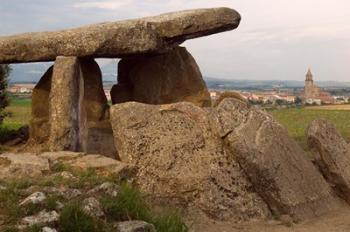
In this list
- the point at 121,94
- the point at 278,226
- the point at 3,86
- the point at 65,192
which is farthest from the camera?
the point at 3,86

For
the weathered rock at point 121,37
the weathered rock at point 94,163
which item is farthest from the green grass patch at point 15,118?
the weathered rock at point 94,163

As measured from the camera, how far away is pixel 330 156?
1260cm

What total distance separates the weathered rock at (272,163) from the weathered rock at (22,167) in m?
3.37

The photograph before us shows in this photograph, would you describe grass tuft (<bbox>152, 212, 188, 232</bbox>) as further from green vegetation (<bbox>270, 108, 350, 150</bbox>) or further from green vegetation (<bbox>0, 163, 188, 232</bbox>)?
green vegetation (<bbox>270, 108, 350, 150</bbox>)

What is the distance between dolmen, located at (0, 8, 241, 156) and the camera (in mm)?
13336

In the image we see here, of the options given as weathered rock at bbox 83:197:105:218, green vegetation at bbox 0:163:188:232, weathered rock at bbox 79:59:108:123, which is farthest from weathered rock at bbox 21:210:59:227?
weathered rock at bbox 79:59:108:123

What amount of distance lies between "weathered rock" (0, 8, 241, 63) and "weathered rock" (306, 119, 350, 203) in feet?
11.5

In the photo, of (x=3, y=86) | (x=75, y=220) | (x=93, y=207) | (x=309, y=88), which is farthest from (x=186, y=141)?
(x=309, y=88)

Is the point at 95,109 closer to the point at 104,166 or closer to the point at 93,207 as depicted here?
the point at 104,166

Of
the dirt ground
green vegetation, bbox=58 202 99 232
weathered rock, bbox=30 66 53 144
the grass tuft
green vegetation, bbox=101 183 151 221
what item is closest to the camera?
green vegetation, bbox=58 202 99 232

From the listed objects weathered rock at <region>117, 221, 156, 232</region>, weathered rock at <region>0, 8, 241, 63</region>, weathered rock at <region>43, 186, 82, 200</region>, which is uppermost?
weathered rock at <region>0, 8, 241, 63</region>

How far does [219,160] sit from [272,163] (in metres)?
0.98

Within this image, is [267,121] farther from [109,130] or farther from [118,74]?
[118,74]

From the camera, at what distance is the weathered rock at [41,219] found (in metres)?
7.21
